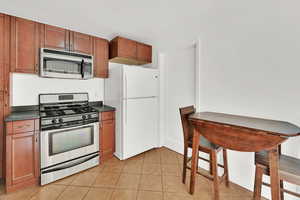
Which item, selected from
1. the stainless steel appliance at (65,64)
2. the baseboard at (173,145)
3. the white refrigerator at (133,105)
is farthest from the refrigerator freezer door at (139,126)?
the stainless steel appliance at (65,64)

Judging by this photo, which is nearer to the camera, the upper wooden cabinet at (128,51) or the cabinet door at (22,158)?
the cabinet door at (22,158)

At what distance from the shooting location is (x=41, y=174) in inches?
71.9

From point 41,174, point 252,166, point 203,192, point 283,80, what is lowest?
point 203,192

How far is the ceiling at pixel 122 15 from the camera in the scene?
170 centimetres

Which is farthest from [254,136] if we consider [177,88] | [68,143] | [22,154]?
[22,154]

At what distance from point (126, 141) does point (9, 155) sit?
4.95ft

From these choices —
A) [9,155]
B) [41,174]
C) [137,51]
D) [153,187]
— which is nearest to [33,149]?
[9,155]

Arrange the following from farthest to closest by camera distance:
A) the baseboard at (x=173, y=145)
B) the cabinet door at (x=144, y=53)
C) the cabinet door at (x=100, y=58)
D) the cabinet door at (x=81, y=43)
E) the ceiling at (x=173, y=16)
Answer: the cabinet door at (x=144, y=53)
the baseboard at (x=173, y=145)
the cabinet door at (x=100, y=58)
the cabinet door at (x=81, y=43)
the ceiling at (x=173, y=16)

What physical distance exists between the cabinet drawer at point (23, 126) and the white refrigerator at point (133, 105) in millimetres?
1226

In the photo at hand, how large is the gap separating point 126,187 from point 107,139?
94 centimetres

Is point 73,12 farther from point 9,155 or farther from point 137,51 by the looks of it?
point 9,155

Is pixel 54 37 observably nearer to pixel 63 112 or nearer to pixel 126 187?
pixel 63 112

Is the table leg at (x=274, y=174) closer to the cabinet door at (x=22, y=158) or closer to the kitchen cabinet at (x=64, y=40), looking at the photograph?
the cabinet door at (x=22, y=158)

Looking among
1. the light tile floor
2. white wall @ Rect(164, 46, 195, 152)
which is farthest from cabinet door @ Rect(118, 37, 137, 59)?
the light tile floor
